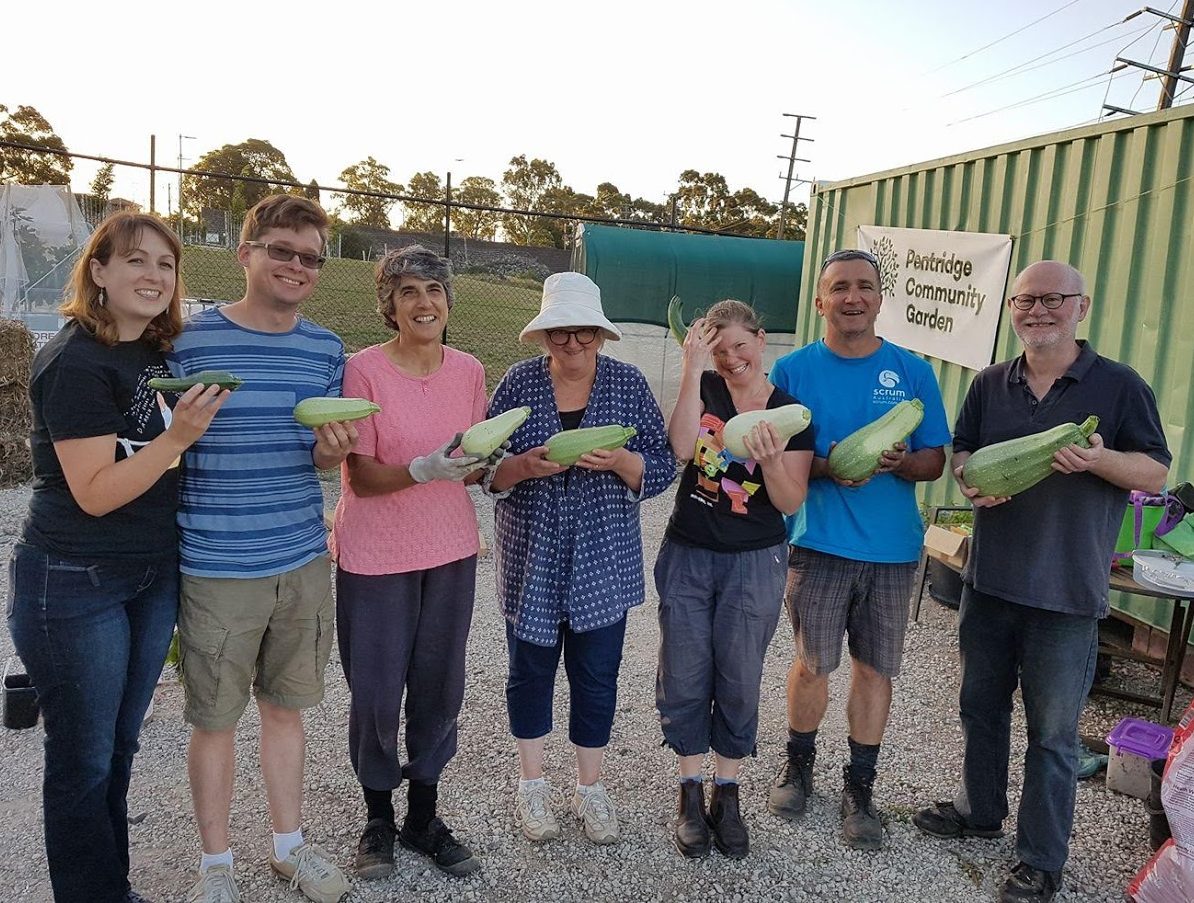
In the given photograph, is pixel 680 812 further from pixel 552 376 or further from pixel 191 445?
pixel 191 445

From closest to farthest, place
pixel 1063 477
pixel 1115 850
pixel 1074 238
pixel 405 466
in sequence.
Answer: pixel 405 466, pixel 1063 477, pixel 1115 850, pixel 1074 238

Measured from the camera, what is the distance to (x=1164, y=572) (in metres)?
4.28

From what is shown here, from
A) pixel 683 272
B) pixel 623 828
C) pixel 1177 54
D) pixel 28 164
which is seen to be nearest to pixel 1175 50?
pixel 1177 54

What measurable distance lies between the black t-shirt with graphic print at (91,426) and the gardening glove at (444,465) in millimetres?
842

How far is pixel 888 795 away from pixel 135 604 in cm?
355

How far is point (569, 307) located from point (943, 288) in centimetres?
572

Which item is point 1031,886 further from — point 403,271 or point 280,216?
point 280,216

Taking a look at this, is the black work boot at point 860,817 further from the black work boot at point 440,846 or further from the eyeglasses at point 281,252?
the eyeglasses at point 281,252

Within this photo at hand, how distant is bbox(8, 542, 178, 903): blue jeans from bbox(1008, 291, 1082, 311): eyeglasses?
11.1 ft

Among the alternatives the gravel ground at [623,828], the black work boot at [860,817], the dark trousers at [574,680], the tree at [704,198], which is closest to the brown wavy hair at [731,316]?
the dark trousers at [574,680]

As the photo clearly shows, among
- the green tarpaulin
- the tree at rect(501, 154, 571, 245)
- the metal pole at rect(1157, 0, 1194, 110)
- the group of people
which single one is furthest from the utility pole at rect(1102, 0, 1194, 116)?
the tree at rect(501, 154, 571, 245)

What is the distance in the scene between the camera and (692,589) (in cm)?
343

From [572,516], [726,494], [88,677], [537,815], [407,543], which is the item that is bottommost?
[537,815]

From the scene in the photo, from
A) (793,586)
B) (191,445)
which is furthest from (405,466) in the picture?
(793,586)
